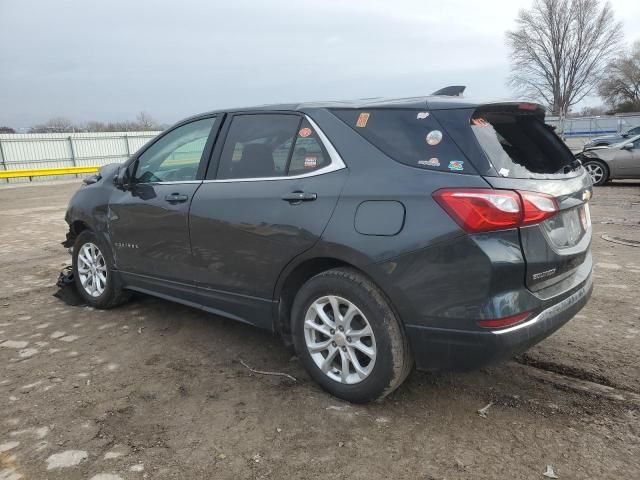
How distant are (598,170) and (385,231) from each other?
1299 cm

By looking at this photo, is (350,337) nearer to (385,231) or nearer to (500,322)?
(385,231)

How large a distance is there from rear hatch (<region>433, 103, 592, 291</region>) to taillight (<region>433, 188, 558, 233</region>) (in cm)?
5

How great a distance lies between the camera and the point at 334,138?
3.12m

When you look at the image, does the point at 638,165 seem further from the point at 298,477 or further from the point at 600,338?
the point at 298,477

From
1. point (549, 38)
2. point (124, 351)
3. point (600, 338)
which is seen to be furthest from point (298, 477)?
point (549, 38)

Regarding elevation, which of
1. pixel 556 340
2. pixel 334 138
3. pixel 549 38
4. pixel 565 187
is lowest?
pixel 556 340

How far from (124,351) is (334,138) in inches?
90.9

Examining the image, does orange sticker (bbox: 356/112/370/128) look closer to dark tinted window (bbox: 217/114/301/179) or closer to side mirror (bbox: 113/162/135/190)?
dark tinted window (bbox: 217/114/301/179)

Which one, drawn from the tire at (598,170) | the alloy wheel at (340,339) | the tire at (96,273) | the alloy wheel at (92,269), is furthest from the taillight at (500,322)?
the tire at (598,170)

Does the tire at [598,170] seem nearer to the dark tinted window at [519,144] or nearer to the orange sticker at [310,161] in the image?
the dark tinted window at [519,144]

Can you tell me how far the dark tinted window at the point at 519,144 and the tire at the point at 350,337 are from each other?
0.96 m

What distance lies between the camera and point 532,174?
110 inches

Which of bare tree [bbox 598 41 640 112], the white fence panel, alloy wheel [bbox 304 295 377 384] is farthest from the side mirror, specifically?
bare tree [bbox 598 41 640 112]

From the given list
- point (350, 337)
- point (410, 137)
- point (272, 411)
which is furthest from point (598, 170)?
point (272, 411)
